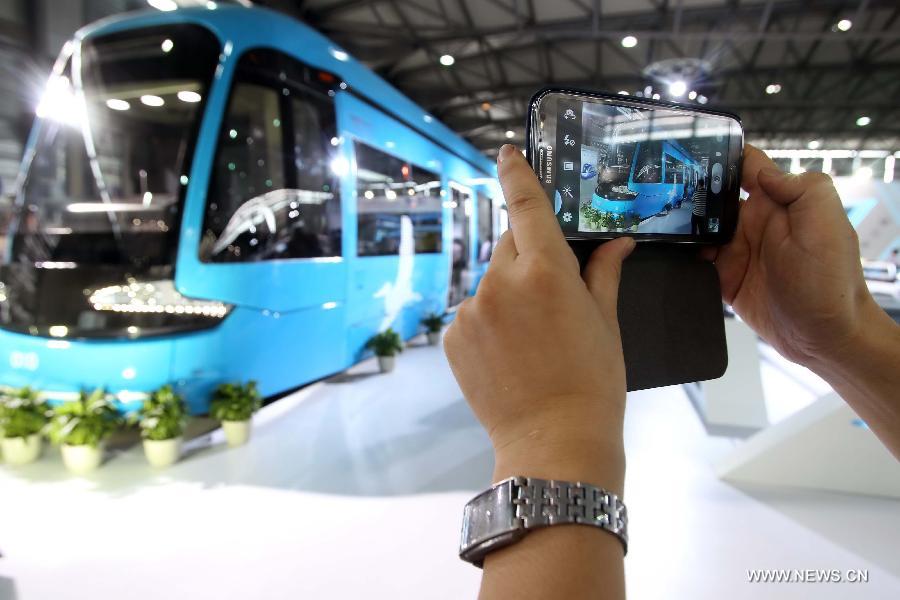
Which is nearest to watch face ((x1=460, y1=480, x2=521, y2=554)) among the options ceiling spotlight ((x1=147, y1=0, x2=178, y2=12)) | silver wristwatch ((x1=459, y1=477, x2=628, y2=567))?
silver wristwatch ((x1=459, y1=477, x2=628, y2=567))

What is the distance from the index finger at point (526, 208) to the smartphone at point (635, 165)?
6.0 inches

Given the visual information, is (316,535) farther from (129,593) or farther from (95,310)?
(95,310)

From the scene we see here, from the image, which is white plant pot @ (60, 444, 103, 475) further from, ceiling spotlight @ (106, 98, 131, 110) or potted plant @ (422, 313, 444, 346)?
potted plant @ (422, 313, 444, 346)

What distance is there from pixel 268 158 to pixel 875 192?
269 inches

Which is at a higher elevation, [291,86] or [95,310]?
[291,86]

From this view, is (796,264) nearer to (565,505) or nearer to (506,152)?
(506,152)

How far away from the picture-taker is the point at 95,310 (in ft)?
10.1

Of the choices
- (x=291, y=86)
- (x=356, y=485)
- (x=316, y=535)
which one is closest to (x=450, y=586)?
(x=316, y=535)

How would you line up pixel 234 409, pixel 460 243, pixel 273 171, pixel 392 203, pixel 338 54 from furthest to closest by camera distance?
pixel 460 243 → pixel 392 203 → pixel 338 54 → pixel 273 171 → pixel 234 409

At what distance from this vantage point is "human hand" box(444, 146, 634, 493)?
592 millimetres

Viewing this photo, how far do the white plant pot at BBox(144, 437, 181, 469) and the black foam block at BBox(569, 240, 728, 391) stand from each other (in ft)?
9.17

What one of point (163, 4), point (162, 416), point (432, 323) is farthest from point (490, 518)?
point (163, 4)

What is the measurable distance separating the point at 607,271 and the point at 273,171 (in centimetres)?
317

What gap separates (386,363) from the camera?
16.5ft
